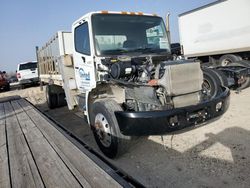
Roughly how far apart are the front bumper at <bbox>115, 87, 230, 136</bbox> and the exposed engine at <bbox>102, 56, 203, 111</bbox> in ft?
0.85

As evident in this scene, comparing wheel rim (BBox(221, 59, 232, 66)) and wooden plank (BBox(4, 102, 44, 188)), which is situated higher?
wheel rim (BBox(221, 59, 232, 66))

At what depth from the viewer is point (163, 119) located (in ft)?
9.91

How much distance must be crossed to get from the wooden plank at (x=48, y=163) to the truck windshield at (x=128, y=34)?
69.5 inches

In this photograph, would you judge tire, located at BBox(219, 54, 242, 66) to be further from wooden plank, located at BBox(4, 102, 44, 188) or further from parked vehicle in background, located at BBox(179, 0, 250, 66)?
wooden plank, located at BBox(4, 102, 44, 188)

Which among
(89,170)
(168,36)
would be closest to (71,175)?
(89,170)

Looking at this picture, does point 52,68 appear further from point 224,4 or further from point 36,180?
point 224,4

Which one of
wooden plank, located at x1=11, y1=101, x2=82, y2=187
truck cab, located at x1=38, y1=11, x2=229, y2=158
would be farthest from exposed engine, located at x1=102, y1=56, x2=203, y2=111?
wooden plank, located at x1=11, y1=101, x2=82, y2=187

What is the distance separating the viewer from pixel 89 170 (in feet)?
8.28

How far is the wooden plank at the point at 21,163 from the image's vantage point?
8.02 ft

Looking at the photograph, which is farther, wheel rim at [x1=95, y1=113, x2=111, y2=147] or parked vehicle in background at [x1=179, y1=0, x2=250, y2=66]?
parked vehicle in background at [x1=179, y1=0, x2=250, y2=66]

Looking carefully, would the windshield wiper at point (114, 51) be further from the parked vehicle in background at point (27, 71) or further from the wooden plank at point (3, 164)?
the parked vehicle in background at point (27, 71)

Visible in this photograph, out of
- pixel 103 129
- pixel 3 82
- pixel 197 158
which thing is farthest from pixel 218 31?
pixel 3 82

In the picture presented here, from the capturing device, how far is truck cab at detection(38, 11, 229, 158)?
3.21 meters

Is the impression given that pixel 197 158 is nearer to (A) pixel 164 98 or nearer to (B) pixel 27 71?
(A) pixel 164 98
